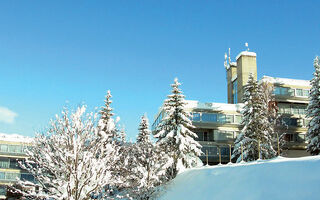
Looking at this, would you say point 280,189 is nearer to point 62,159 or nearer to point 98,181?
point 98,181

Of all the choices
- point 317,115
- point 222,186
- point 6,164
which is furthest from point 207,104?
point 6,164

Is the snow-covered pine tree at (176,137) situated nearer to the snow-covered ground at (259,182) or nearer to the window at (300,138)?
the snow-covered ground at (259,182)

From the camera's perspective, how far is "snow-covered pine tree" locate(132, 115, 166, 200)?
24.3 m

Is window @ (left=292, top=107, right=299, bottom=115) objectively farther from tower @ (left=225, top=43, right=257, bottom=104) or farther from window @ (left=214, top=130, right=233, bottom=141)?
window @ (left=214, top=130, right=233, bottom=141)

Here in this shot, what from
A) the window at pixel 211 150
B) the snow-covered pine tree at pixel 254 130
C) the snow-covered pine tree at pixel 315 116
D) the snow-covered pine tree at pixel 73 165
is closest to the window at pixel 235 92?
the window at pixel 211 150

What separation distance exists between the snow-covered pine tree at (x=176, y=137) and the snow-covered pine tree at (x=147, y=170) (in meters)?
1.61

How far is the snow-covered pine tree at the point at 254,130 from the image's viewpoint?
34.3m

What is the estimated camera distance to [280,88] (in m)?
48.7

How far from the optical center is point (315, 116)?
33.9 m

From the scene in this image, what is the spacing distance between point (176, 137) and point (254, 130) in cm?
999

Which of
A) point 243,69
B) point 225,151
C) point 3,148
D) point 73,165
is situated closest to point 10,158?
point 3,148

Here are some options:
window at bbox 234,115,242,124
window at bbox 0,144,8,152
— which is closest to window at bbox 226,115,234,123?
window at bbox 234,115,242,124

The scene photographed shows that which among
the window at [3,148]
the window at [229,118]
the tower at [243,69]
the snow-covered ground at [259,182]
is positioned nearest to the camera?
the snow-covered ground at [259,182]

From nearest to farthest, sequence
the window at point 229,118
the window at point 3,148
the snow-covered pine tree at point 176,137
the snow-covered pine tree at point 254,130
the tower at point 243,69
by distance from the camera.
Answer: the snow-covered pine tree at point 176,137
the snow-covered pine tree at point 254,130
the window at point 229,118
the tower at point 243,69
the window at point 3,148
